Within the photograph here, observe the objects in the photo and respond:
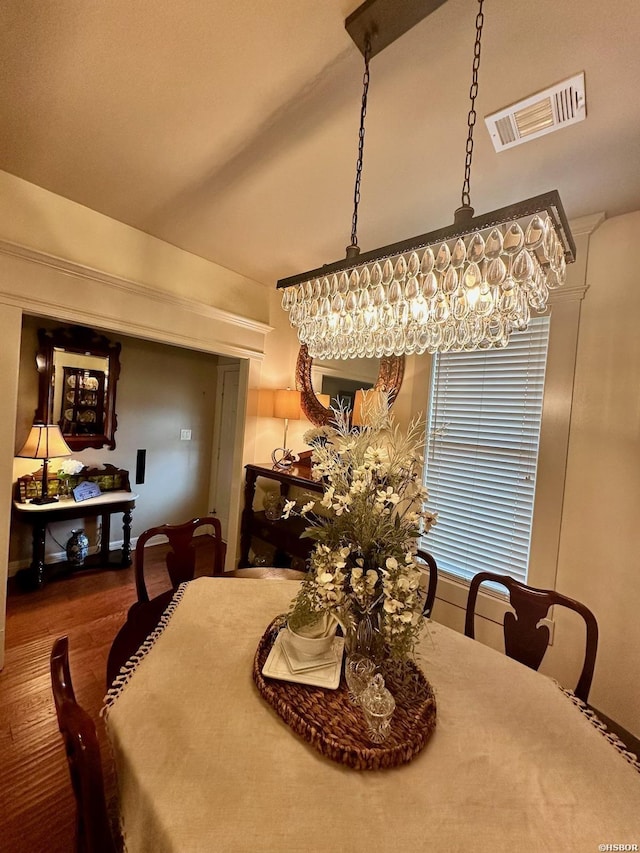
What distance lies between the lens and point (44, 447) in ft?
9.43

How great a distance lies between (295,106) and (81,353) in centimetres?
295

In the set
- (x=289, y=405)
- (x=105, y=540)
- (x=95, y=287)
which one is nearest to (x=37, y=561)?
(x=105, y=540)

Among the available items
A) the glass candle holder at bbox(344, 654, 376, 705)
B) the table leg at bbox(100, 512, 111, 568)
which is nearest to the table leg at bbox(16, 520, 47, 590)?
the table leg at bbox(100, 512, 111, 568)

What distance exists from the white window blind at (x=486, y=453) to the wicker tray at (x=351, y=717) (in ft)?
3.82

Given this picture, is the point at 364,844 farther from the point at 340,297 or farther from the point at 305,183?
the point at 305,183

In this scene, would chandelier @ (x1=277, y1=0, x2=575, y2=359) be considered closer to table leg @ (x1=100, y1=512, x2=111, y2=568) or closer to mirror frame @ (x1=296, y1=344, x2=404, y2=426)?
mirror frame @ (x1=296, y1=344, x2=404, y2=426)

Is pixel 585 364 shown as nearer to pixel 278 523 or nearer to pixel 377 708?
pixel 377 708

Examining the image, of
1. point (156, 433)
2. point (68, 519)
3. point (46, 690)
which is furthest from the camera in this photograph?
point (156, 433)

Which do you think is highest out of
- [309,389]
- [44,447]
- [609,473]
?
[309,389]

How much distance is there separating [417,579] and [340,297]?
1089mm

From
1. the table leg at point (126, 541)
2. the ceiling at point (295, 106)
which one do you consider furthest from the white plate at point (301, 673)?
the table leg at point (126, 541)

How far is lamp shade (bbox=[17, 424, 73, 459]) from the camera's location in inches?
113

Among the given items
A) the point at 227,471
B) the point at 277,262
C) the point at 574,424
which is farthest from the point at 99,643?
the point at 574,424

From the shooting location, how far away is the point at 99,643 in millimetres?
2365
